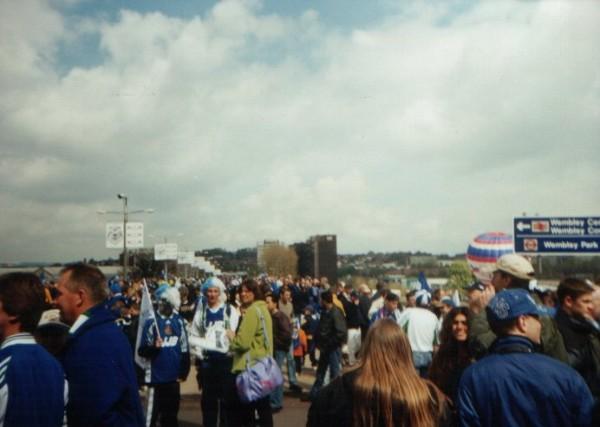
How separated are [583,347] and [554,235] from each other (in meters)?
12.5

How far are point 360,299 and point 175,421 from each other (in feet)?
23.3

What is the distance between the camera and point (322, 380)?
10016 mm

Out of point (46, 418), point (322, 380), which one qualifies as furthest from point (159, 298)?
point (46, 418)

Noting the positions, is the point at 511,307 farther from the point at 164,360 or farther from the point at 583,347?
the point at 164,360

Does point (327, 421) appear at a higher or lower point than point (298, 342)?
higher

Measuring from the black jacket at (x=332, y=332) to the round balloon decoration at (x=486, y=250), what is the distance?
2319mm

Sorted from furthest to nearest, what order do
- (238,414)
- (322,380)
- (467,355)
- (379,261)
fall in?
1. (379,261)
2. (322,380)
3. (238,414)
4. (467,355)

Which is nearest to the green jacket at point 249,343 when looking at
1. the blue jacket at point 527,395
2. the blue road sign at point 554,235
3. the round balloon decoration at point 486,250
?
the blue jacket at point 527,395

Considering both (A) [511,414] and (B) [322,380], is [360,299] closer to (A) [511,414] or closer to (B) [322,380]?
(B) [322,380]

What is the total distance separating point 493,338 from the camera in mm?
4438

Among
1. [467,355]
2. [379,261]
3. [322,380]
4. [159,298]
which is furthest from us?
[379,261]

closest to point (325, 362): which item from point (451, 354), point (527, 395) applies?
point (451, 354)

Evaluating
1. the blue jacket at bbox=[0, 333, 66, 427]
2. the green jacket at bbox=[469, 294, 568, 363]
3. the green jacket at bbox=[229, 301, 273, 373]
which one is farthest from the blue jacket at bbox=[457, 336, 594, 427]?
the green jacket at bbox=[229, 301, 273, 373]

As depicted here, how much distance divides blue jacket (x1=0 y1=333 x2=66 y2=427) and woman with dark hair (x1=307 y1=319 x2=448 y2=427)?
48.2 inches
